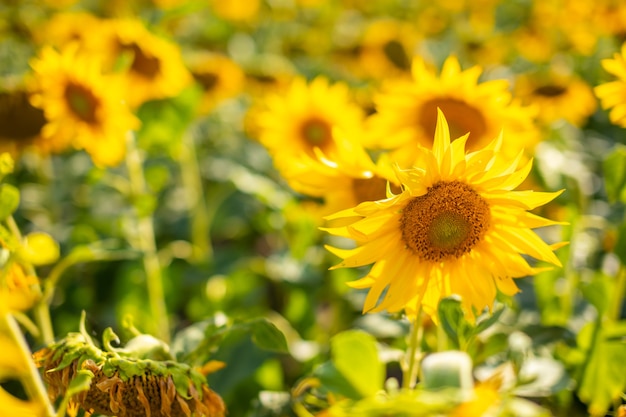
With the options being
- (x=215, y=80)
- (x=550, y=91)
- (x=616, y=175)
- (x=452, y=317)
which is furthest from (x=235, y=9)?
(x=452, y=317)

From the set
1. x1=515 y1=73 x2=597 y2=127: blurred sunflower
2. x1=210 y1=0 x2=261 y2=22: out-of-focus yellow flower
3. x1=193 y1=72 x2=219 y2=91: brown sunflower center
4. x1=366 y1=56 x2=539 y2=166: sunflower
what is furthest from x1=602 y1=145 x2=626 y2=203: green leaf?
x1=210 y1=0 x2=261 y2=22: out-of-focus yellow flower

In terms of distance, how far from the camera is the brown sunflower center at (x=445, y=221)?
896mm

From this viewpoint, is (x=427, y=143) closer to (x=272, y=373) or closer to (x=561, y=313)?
(x=561, y=313)

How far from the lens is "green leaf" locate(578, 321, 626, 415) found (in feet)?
3.81

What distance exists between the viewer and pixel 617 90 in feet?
3.65

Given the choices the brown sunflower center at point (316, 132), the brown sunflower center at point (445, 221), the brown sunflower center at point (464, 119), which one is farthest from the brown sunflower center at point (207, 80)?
the brown sunflower center at point (445, 221)

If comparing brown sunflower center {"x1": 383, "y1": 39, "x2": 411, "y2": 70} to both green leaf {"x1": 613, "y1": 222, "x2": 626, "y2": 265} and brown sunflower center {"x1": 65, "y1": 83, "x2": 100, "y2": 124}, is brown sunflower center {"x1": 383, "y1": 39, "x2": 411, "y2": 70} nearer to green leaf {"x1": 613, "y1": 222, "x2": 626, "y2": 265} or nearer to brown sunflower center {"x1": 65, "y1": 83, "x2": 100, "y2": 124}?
brown sunflower center {"x1": 65, "y1": 83, "x2": 100, "y2": 124}

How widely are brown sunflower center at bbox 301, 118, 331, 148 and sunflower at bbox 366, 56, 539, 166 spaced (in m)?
0.38

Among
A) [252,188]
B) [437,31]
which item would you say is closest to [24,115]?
[252,188]

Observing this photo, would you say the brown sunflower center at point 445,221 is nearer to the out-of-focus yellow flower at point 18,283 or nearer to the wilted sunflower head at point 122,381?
the wilted sunflower head at point 122,381

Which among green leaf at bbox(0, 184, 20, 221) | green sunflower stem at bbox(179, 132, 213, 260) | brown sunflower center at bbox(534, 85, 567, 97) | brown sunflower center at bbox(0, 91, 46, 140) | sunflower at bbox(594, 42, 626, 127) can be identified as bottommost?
green sunflower stem at bbox(179, 132, 213, 260)

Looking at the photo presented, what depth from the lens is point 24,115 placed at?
167 cm

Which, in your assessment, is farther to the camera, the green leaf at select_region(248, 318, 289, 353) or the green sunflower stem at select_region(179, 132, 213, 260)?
the green sunflower stem at select_region(179, 132, 213, 260)

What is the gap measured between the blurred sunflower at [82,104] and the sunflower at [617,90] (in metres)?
0.96
